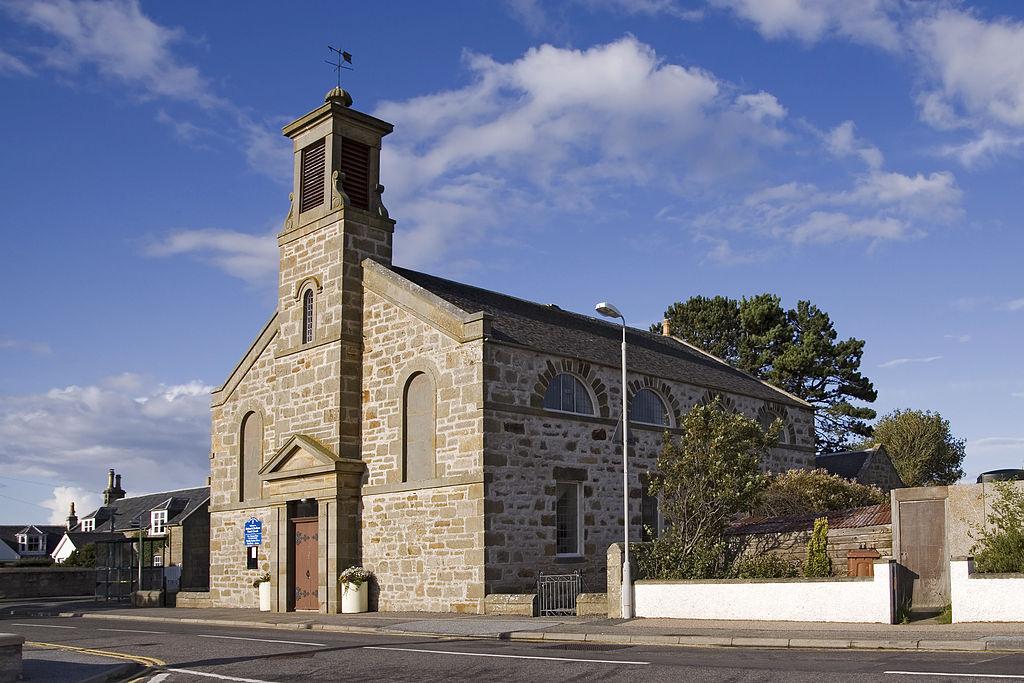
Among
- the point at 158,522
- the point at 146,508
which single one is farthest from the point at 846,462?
the point at 146,508

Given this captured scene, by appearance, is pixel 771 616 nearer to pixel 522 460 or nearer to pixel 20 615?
pixel 522 460

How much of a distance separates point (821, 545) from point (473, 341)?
9726 millimetres

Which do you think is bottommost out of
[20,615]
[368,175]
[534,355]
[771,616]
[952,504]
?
[20,615]

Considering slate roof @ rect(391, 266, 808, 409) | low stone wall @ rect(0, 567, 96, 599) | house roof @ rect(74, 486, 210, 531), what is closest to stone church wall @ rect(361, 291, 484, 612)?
slate roof @ rect(391, 266, 808, 409)

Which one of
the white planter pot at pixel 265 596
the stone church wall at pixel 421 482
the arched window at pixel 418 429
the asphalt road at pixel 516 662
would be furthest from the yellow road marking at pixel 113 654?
the white planter pot at pixel 265 596

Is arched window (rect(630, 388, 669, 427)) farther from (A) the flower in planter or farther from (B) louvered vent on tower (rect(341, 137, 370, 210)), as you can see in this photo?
(B) louvered vent on tower (rect(341, 137, 370, 210))

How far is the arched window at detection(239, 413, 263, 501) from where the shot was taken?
114 ft

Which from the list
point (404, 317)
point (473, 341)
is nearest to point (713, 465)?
point (473, 341)

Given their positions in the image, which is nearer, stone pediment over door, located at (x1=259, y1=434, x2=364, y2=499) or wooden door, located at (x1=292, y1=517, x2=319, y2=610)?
stone pediment over door, located at (x1=259, y1=434, x2=364, y2=499)

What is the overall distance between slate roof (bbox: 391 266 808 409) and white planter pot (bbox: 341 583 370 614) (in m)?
7.95

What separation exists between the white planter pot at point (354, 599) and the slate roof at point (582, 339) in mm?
7954

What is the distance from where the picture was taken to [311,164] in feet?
105

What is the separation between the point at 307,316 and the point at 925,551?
Answer: 19.0 m

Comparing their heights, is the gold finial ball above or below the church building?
above
